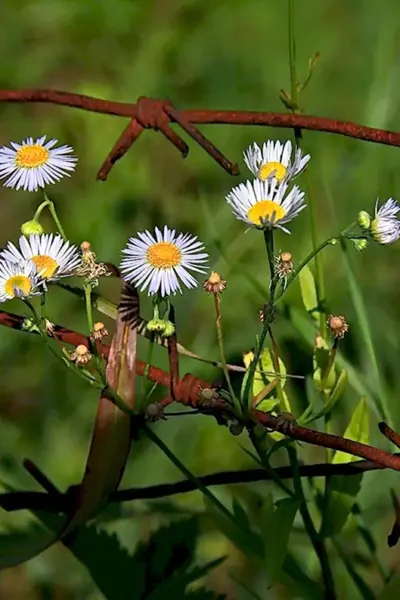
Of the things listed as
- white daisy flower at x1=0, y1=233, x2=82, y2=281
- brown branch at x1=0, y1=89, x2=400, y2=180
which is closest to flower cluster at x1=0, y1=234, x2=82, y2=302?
white daisy flower at x1=0, y1=233, x2=82, y2=281

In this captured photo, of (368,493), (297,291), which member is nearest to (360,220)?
(368,493)

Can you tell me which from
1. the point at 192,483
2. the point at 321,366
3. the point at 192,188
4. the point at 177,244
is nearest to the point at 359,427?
the point at 321,366

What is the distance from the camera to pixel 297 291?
1.27 metres

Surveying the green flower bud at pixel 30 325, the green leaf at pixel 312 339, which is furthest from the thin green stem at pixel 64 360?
the green leaf at pixel 312 339

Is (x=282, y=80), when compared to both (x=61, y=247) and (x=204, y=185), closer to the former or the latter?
(x=204, y=185)

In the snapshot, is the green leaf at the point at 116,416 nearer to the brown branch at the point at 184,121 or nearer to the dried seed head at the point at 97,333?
the dried seed head at the point at 97,333

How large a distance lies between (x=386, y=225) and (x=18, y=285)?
0.24 metres

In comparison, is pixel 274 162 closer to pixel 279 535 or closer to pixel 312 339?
pixel 279 535

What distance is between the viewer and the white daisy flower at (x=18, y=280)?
1.95ft

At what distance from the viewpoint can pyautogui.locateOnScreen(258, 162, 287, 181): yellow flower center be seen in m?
0.62

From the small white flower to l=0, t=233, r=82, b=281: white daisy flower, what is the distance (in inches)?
7.7

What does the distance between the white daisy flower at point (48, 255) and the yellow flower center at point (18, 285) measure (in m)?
0.01

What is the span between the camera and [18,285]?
61 centimetres

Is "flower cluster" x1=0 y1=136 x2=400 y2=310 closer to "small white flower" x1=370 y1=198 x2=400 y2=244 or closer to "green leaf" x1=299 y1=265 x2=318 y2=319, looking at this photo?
"small white flower" x1=370 y1=198 x2=400 y2=244
